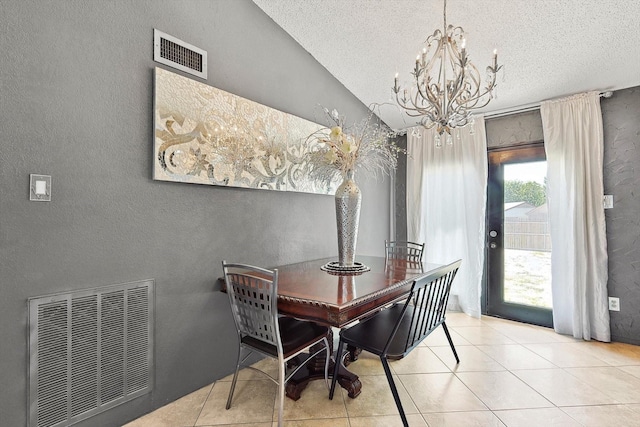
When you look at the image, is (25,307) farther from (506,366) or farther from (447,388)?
(506,366)

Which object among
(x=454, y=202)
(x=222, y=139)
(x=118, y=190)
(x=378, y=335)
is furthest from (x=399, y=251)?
(x=118, y=190)

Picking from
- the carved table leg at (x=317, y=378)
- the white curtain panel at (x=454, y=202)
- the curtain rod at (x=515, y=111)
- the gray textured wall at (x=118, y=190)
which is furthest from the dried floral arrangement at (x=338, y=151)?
the curtain rod at (x=515, y=111)

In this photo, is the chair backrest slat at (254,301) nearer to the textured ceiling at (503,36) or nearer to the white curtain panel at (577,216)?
the textured ceiling at (503,36)

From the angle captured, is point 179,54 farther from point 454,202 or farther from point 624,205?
point 624,205

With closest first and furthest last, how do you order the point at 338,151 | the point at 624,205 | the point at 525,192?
the point at 338,151 < the point at 624,205 < the point at 525,192

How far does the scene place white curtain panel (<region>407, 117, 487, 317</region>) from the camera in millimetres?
3488

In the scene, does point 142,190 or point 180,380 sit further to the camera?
point 180,380

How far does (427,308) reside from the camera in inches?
77.2

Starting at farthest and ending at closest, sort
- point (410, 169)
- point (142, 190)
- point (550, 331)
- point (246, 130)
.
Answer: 1. point (410, 169)
2. point (550, 331)
3. point (246, 130)
4. point (142, 190)

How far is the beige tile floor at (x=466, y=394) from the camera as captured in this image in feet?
5.79

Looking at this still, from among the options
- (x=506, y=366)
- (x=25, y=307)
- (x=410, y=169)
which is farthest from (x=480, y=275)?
(x=25, y=307)

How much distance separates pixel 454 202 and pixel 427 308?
2.09 meters

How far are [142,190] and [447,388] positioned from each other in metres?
2.38

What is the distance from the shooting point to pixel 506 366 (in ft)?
7.87
